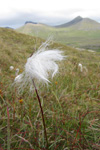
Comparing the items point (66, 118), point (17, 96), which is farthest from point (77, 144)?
point (17, 96)

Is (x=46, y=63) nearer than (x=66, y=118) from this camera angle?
Yes

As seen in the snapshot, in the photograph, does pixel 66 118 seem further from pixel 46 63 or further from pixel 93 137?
pixel 46 63

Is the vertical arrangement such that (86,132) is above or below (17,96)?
below

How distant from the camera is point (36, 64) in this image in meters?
0.99

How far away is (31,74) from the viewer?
1.00 metres

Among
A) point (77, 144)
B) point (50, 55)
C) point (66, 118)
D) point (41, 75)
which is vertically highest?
point (50, 55)

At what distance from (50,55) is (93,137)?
1.02 metres

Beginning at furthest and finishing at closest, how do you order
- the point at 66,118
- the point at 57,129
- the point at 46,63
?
the point at 66,118, the point at 57,129, the point at 46,63

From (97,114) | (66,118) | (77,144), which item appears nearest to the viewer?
(77,144)

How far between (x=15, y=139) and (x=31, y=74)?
2.55 ft

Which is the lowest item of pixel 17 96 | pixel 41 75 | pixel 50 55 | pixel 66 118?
pixel 66 118

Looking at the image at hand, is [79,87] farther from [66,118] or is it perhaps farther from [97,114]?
[66,118]

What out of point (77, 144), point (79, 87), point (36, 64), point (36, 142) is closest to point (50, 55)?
point (36, 64)

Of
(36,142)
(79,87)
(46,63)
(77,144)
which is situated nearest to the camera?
(46,63)
